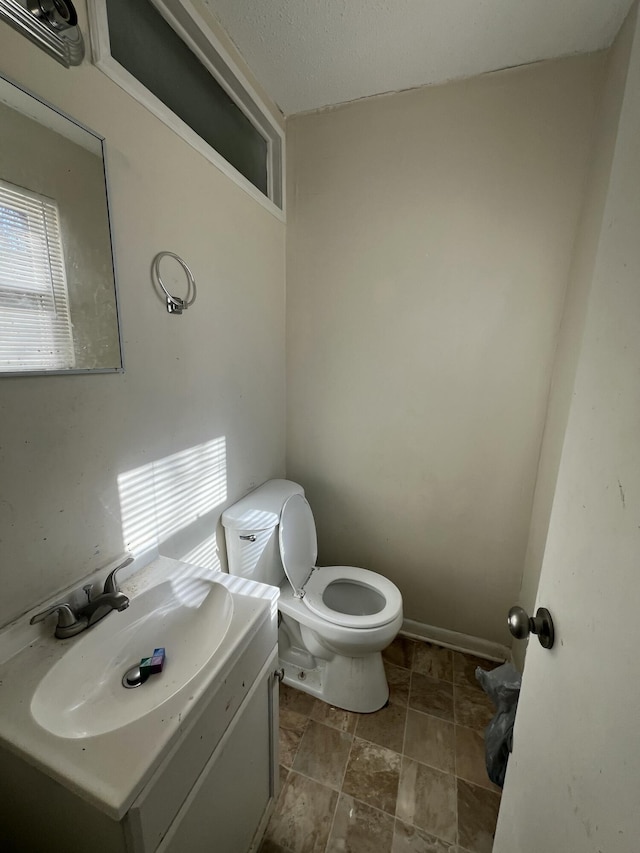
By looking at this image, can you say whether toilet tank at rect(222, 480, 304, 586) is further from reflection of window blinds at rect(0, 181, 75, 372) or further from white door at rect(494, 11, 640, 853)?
white door at rect(494, 11, 640, 853)

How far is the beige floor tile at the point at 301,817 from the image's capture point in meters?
1.03

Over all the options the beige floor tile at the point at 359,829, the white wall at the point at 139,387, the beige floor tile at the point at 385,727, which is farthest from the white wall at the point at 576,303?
the white wall at the point at 139,387

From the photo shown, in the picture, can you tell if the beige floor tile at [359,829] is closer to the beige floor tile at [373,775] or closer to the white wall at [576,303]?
the beige floor tile at [373,775]

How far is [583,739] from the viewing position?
0.47 meters

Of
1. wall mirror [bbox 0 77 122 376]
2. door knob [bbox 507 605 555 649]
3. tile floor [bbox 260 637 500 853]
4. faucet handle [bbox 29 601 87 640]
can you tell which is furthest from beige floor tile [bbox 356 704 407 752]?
wall mirror [bbox 0 77 122 376]

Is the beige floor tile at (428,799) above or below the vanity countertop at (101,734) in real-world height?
below

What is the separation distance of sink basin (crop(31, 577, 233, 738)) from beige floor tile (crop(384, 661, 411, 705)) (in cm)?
108

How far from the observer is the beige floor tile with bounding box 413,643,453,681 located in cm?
161

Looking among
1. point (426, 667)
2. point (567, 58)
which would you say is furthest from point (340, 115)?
point (426, 667)

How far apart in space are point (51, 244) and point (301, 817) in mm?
1767

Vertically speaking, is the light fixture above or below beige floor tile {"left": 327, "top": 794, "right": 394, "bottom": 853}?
above

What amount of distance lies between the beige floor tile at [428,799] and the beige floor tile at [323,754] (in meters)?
0.21

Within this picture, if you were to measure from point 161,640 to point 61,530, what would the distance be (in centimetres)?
37

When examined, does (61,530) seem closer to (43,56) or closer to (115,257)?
(115,257)
